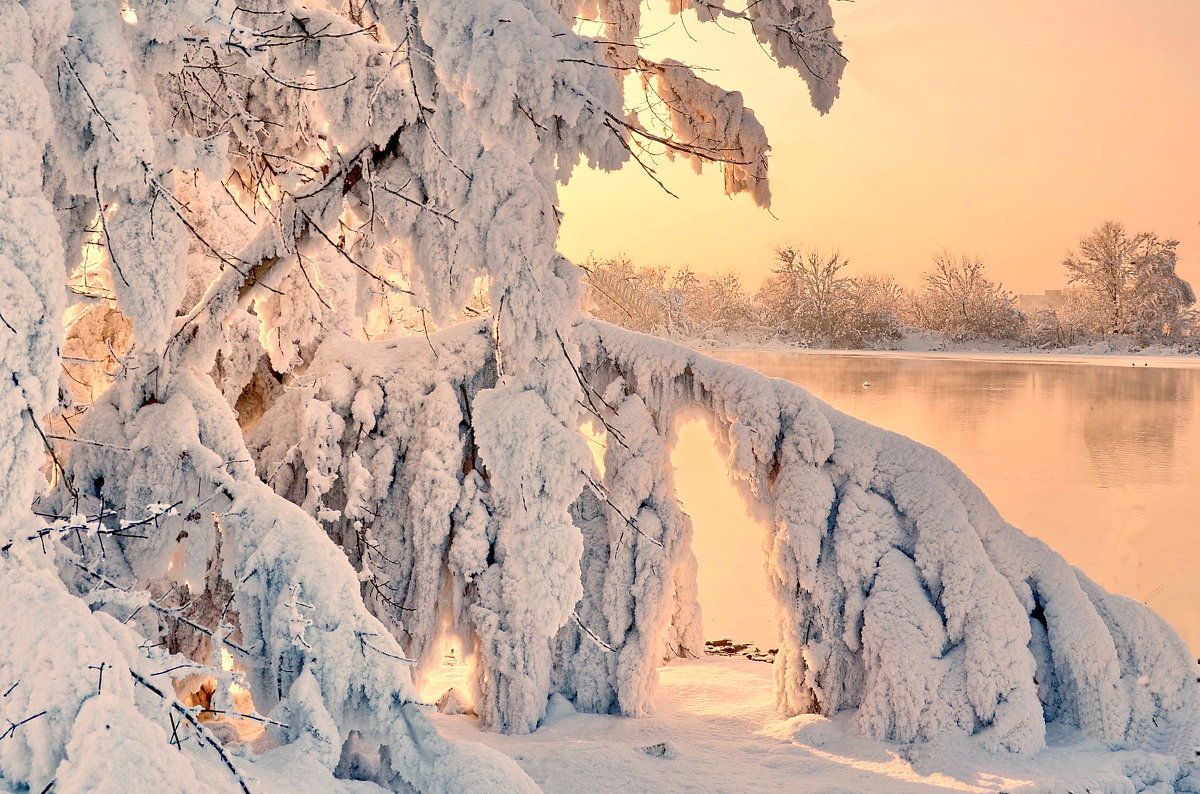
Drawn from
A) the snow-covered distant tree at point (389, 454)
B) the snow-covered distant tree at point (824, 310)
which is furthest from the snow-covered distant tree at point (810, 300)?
the snow-covered distant tree at point (389, 454)

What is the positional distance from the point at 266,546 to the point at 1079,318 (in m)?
42.0

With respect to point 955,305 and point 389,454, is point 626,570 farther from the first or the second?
point 955,305

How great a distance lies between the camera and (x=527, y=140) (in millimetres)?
2924

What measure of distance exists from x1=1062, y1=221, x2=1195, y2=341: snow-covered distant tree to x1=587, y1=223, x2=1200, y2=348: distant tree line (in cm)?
4

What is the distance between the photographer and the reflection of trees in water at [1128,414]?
56.3 ft

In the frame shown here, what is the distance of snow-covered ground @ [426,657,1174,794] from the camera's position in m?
4.66

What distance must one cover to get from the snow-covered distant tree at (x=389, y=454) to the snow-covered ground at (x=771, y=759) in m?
0.16

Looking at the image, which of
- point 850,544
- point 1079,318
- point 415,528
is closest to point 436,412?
point 415,528

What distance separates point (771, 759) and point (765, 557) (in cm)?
122

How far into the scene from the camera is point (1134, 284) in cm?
3644

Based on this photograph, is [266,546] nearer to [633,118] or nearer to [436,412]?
[436,412]

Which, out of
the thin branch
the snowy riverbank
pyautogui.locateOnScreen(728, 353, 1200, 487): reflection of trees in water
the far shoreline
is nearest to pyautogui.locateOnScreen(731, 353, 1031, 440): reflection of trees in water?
pyautogui.locateOnScreen(728, 353, 1200, 487): reflection of trees in water

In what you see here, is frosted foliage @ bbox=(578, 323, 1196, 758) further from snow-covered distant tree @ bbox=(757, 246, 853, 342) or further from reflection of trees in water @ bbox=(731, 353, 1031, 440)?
snow-covered distant tree @ bbox=(757, 246, 853, 342)

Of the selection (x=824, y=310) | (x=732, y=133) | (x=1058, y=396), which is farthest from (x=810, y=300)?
(x=732, y=133)
